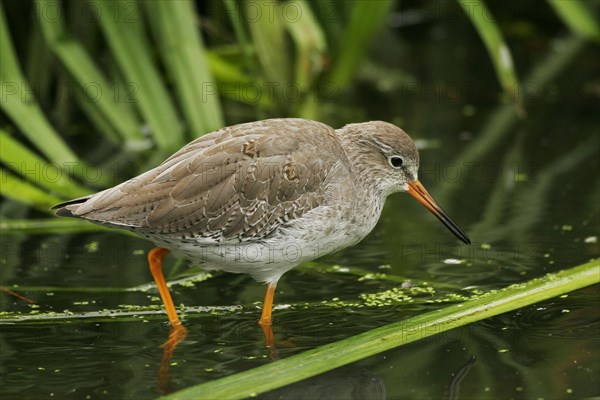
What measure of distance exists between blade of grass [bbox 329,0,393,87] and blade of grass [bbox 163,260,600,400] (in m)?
4.01

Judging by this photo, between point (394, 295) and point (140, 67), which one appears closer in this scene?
point (394, 295)

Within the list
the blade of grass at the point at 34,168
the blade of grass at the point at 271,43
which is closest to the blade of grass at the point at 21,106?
the blade of grass at the point at 34,168

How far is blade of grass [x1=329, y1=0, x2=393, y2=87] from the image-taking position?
9.98 metres

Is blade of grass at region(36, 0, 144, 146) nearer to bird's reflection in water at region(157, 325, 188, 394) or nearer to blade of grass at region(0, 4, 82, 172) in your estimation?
blade of grass at region(0, 4, 82, 172)

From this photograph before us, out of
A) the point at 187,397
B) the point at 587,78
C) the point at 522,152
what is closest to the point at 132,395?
the point at 187,397

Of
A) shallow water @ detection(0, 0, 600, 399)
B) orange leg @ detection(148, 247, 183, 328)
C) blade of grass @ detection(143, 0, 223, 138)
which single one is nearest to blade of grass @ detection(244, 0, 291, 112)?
blade of grass @ detection(143, 0, 223, 138)

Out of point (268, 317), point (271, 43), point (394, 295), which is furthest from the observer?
point (271, 43)

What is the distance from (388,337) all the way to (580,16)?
714 centimetres

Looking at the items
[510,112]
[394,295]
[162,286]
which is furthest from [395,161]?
[510,112]

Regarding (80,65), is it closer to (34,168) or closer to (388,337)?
(34,168)

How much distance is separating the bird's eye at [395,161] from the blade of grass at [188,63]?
8.23 feet

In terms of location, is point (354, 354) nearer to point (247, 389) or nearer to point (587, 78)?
point (247, 389)

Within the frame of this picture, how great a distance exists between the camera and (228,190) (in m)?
6.68

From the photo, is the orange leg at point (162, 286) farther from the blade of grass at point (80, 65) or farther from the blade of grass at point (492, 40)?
the blade of grass at point (492, 40)
